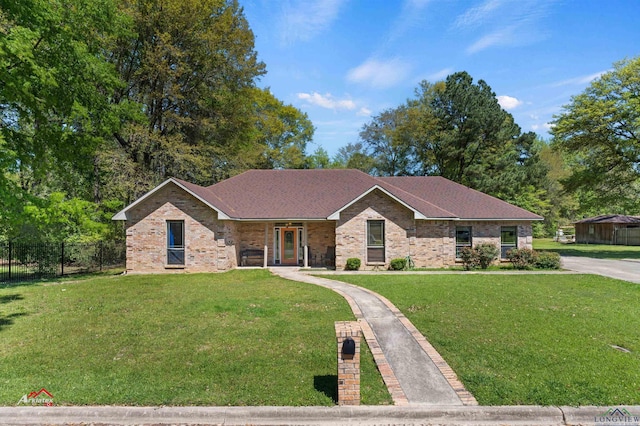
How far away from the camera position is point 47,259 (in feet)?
58.6

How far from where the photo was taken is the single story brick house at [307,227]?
17609mm

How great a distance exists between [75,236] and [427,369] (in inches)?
912

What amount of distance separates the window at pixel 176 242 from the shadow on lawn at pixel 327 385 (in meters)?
14.2

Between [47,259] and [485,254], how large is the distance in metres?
23.0

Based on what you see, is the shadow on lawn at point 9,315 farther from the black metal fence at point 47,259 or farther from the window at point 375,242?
the window at point 375,242

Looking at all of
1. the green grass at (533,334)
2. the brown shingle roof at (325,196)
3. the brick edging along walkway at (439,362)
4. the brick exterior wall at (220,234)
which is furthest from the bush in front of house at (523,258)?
the brick edging along walkway at (439,362)

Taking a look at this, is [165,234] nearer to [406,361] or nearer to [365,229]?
[365,229]

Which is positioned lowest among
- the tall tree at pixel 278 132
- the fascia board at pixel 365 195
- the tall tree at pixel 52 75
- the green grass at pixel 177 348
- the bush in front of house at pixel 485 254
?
the green grass at pixel 177 348

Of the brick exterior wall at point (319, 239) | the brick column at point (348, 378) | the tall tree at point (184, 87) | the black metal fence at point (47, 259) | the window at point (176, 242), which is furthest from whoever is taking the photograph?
the tall tree at point (184, 87)

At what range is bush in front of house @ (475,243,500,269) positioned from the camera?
707 inches

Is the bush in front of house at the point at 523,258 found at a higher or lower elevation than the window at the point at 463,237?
lower

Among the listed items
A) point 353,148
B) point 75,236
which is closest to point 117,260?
point 75,236

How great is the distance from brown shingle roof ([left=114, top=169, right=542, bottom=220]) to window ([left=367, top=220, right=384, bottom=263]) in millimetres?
1770

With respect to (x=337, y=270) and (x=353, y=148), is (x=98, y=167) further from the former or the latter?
(x=353, y=148)
